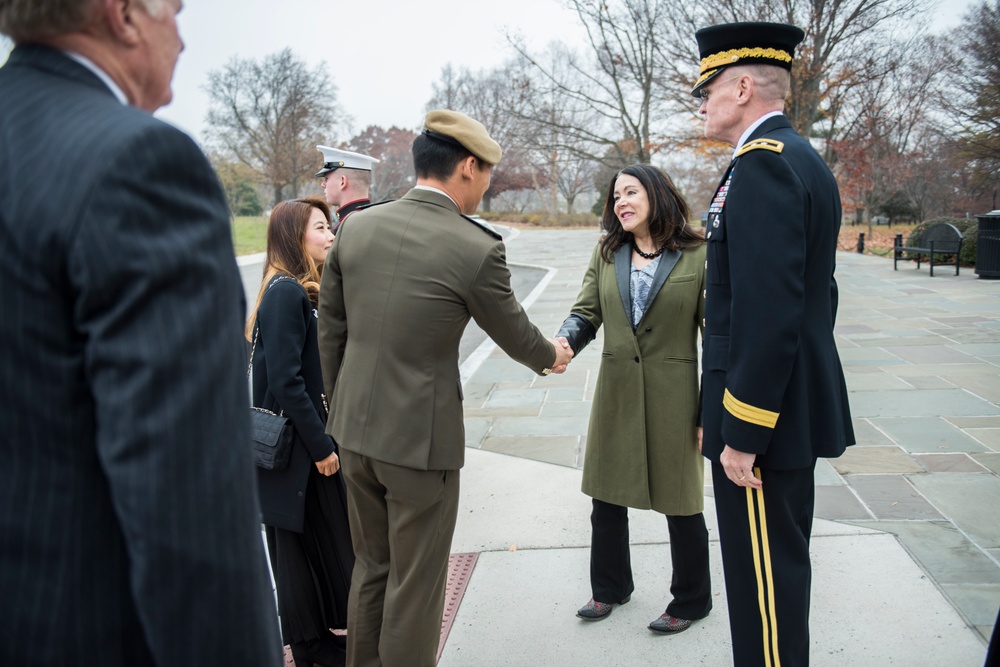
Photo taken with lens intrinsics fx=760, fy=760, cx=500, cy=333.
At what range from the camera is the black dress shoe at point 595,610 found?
10.7 feet

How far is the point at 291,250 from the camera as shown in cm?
318

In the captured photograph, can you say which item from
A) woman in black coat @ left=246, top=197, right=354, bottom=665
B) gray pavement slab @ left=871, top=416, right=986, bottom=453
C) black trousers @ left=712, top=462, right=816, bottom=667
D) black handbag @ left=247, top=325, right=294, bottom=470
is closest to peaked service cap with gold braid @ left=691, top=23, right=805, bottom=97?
black trousers @ left=712, top=462, right=816, bottom=667

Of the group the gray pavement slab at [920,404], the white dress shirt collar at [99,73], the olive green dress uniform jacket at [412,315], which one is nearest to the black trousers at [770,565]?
the olive green dress uniform jacket at [412,315]

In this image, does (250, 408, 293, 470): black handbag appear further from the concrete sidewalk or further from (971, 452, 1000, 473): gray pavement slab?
(971, 452, 1000, 473): gray pavement slab

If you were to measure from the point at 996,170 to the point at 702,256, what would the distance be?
802 inches

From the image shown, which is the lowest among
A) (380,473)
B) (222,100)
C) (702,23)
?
(380,473)

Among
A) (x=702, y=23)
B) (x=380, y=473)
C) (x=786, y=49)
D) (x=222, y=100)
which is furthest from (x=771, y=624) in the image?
(x=222, y=100)

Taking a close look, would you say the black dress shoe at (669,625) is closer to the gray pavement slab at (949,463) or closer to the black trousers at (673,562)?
the black trousers at (673,562)

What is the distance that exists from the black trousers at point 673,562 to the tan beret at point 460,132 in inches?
63.4

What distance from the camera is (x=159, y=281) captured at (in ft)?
3.25

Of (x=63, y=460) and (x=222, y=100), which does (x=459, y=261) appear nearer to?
(x=63, y=460)

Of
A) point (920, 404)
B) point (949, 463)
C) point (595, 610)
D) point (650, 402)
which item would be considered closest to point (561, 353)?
point (650, 402)

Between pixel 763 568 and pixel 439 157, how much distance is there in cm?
172

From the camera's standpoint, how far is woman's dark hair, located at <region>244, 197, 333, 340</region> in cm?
314
